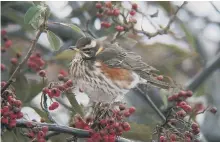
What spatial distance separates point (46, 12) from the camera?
85 cm

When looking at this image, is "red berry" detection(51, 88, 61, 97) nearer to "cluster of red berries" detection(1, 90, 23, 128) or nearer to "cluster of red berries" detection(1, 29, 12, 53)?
"cluster of red berries" detection(1, 90, 23, 128)

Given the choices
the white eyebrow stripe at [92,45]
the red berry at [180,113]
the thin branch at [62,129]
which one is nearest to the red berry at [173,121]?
the red berry at [180,113]

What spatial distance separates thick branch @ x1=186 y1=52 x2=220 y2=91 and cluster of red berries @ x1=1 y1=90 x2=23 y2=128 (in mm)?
573

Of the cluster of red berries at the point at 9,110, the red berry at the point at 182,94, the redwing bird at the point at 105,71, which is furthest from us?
the redwing bird at the point at 105,71

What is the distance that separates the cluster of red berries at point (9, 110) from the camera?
818 mm

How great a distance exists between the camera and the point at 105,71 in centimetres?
110

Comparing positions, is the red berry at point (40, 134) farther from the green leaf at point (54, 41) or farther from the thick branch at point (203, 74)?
the thick branch at point (203, 74)

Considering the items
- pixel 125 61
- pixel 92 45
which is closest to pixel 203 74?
pixel 125 61

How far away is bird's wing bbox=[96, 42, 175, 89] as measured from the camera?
110 cm

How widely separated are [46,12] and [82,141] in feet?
0.82

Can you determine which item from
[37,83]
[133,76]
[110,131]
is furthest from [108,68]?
[110,131]

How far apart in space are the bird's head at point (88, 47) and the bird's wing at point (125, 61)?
0.6 inches

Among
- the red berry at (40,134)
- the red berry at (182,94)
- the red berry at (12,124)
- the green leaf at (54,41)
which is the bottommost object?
the red berry at (40,134)

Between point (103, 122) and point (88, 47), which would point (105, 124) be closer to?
point (103, 122)
